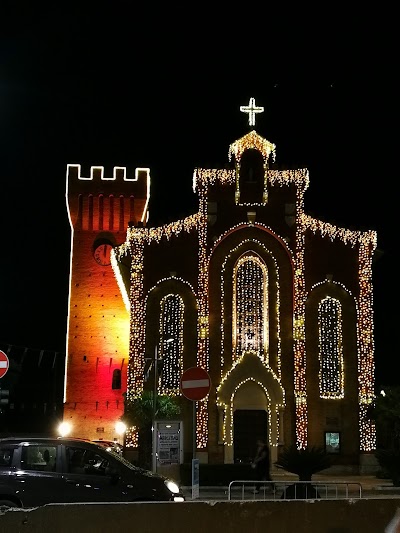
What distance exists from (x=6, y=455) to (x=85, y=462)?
4.56ft

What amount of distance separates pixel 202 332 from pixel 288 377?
15.0 ft

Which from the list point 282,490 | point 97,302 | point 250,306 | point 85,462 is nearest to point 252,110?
point 250,306

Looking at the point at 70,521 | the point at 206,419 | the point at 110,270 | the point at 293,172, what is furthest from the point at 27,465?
the point at 110,270

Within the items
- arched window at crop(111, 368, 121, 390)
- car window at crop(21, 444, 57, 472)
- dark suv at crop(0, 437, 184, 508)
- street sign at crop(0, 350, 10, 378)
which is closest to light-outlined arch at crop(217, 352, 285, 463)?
arched window at crop(111, 368, 121, 390)

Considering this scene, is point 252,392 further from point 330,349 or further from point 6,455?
point 6,455

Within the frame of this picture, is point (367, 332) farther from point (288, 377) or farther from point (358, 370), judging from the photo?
point (288, 377)

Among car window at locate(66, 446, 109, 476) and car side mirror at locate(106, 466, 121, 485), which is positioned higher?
car window at locate(66, 446, 109, 476)

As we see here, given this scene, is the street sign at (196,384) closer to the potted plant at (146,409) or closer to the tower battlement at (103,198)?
the potted plant at (146,409)

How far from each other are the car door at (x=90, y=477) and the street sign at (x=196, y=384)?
2.53 metres

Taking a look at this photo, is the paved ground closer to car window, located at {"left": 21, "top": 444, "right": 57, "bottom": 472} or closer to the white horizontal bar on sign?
the white horizontal bar on sign

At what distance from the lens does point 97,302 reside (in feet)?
166

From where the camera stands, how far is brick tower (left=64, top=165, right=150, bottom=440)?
48.5 metres

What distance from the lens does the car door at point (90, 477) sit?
1372cm

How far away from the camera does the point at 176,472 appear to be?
2083 centimetres
